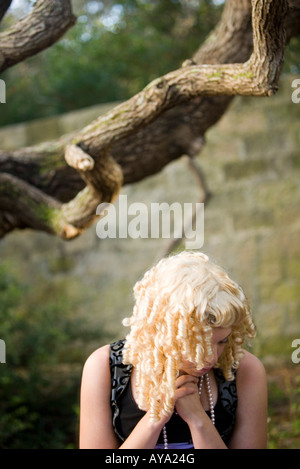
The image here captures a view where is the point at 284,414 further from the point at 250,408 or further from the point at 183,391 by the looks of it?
the point at 183,391

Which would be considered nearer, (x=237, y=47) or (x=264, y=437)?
(x=264, y=437)

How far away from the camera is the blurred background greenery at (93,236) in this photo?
Answer: 391 cm

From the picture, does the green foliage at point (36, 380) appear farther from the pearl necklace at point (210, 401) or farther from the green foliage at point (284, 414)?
the pearl necklace at point (210, 401)

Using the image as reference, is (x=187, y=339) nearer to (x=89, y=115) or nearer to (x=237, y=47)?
(x=237, y=47)

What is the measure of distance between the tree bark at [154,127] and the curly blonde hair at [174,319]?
2.20 ft

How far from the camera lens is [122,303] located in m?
4.75

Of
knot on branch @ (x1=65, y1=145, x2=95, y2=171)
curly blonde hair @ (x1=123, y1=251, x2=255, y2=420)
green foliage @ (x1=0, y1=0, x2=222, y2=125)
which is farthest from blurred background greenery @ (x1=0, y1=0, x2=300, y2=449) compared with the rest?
curly blonde hair @ (x1=123, y1=251, x2=255, y2=420)

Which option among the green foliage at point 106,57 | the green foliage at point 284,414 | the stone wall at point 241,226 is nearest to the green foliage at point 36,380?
the stone wall at point 241,226

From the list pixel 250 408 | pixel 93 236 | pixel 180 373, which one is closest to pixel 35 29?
pixel 180 373

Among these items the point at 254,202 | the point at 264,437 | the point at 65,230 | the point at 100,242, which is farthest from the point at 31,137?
the point at 264,437

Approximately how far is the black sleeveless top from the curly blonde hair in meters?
0.10

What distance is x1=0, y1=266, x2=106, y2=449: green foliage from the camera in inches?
132

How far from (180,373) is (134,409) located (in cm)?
20

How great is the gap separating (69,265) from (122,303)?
0.53 metres
